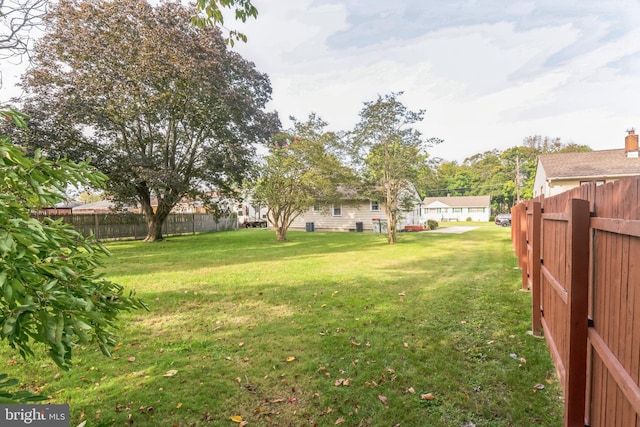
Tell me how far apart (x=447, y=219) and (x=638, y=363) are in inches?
2138

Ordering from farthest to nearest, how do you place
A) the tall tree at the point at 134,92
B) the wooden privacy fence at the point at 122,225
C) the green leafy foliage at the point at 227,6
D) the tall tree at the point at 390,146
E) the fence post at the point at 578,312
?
the wooden privacy fence at the point at 122,225 → the tall tree at the point at 390,146 → the tall tree at the point at 134,92 → the green leafy foliage at the point at 227,6 → the fence post at the point at 578,312

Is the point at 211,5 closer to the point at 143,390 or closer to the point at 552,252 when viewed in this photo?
the point at 143,390

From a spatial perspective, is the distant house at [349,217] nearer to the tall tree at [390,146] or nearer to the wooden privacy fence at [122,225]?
the tall tree at [390,146]

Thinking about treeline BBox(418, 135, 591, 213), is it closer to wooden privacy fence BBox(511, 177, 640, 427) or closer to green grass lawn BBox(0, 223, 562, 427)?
green grass lawn BBox(0, 223, 562, 427)

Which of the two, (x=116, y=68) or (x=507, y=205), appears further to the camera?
(x=507, y=205)

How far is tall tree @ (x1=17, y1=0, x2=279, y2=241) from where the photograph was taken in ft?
43.0

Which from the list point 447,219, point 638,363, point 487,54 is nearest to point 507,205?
point 447,219

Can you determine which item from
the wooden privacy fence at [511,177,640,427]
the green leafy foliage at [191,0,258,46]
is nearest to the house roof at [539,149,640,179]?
the wooden privacy fence at [511,177,640,427]

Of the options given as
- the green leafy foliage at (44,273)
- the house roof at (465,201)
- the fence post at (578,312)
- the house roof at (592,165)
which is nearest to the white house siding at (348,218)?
the house roof at (592,165)

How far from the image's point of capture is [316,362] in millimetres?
3475

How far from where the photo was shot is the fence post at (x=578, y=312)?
1977 millimetres

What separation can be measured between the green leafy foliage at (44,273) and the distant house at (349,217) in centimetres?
2267

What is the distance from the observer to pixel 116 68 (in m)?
13.7

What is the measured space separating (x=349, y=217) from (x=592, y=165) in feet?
52.0
